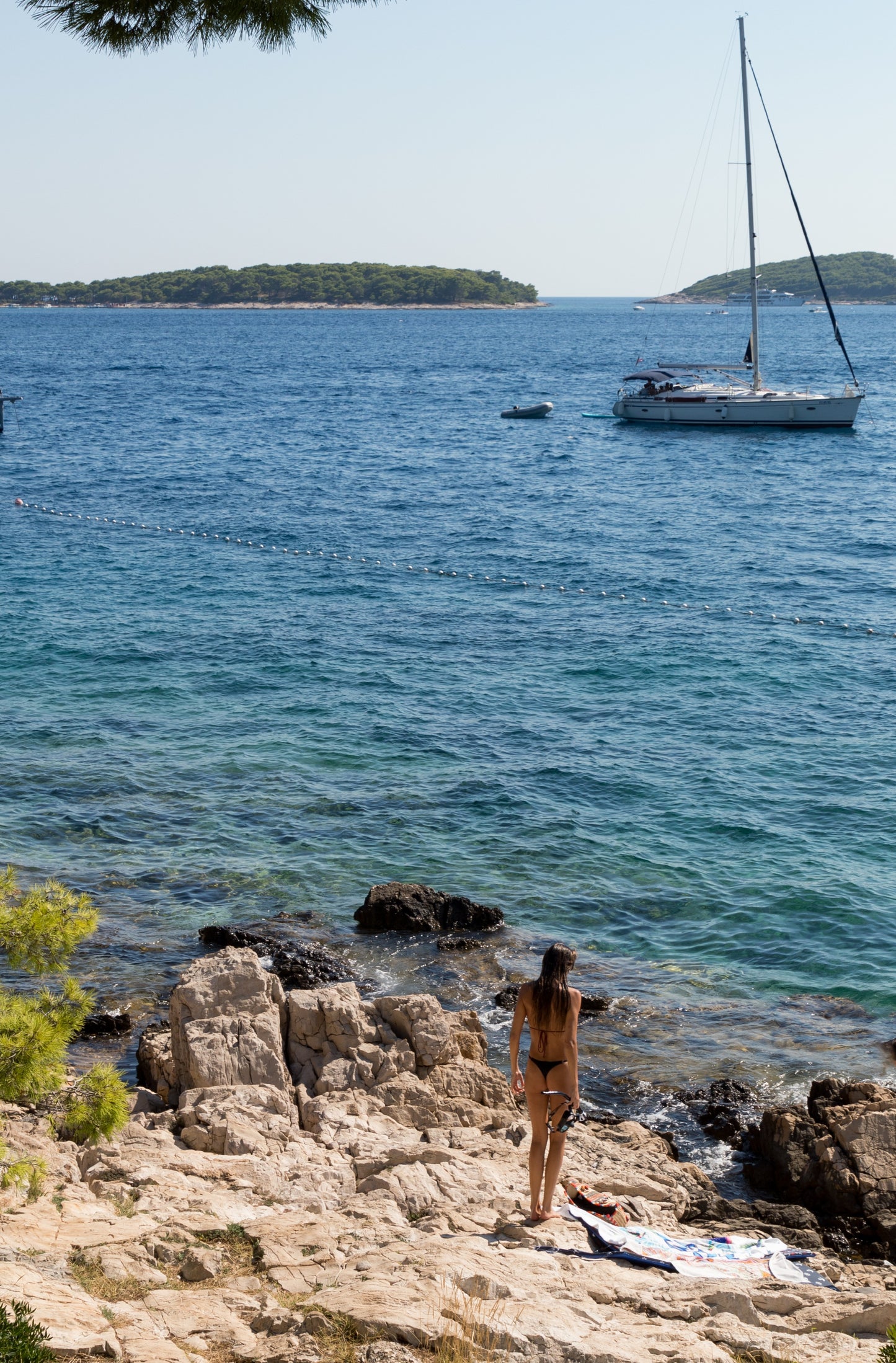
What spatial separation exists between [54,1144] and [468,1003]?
548 centimetres

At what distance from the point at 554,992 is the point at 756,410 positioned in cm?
5536

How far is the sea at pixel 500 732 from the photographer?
14.3 meters

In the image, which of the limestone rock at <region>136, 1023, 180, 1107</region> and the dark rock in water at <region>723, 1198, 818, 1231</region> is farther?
the limestone rock at <region>136, 1023, 180, 1107</region>

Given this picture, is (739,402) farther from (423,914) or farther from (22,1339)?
(22,1339)

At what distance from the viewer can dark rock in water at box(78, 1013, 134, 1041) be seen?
1258 cm

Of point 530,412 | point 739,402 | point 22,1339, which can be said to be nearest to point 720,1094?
point 22,1339

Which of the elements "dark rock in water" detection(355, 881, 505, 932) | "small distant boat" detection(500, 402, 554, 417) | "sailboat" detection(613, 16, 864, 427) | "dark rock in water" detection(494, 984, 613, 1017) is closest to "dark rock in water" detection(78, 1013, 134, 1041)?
"dark rock in water" detection(355, 881, 505, 932)

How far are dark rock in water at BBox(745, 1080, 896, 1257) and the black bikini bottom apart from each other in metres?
2.93

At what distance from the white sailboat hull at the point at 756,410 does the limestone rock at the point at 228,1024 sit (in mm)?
53474

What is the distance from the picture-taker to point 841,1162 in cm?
1009

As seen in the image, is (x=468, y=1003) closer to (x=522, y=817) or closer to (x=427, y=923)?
(x=427, y=923)

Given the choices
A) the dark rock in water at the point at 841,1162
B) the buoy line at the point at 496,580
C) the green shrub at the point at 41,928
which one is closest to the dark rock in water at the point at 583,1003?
the dark rock in water at the point at 841,1162

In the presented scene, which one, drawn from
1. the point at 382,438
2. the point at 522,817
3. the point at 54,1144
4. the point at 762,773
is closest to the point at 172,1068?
the point at 54,1144

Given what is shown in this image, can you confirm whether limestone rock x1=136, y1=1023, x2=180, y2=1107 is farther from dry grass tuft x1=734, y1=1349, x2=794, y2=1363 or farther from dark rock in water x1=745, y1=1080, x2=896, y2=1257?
dry grass tuft x1=734, y1=1349, x2=794, y2=1363
